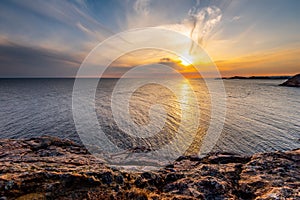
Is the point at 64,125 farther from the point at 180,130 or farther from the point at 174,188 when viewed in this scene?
the point at 174,188

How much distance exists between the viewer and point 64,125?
3120cm

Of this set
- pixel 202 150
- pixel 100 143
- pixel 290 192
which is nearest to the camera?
pixel 290 192

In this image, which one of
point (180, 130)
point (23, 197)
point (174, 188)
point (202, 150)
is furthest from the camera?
point (180, 130)

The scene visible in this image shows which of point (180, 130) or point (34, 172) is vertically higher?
point (34, 172)

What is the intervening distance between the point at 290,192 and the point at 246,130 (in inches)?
922

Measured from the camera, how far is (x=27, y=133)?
2636cm

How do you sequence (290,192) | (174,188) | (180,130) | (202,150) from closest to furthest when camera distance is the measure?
1. (290,192)
2. (174,188)
3. (202,150)
4. (180,130)

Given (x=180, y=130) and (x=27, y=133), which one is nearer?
(x=27, y=133)

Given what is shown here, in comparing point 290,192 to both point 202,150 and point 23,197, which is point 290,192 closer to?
point 23,197

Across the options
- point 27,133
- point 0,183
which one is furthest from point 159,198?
point 27,133

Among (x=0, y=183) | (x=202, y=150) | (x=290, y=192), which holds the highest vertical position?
(x=0, y=183)

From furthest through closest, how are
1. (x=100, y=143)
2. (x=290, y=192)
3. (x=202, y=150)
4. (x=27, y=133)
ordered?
(x=27, y=133)
(x=100, y=143)
(x=202, y=150)
(x=290, y=192)

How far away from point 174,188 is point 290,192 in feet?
17.2

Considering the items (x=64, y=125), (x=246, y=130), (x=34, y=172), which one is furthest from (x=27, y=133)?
(x=246, y=130)
